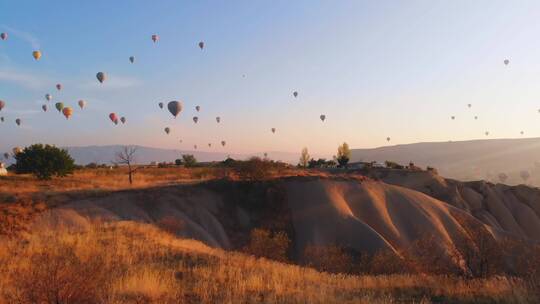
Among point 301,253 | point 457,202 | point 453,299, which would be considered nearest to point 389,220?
point 301,253

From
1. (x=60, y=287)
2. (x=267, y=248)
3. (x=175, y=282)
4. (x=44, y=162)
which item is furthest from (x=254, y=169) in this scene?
(x=60, y=287)

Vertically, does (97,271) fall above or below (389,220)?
above

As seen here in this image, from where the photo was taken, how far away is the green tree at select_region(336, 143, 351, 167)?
313 feet

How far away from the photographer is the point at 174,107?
209ft

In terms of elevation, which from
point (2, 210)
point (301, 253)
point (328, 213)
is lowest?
point (301, 253)

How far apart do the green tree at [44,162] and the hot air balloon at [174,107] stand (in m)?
15.6

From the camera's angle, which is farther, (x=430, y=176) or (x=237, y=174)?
(x=430, y=176)

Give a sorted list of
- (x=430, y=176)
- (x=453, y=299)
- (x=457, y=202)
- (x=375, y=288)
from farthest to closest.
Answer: (x=430, y=176)
(x=457, y=202)
(x=375, y=288)
(x=453, y=299)

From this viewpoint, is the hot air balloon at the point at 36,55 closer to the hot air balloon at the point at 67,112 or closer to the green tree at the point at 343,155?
the hot air balloon at the point at 67,112

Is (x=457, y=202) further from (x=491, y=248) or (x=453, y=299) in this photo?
(x=453, y=299)

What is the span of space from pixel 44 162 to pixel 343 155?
6386 cm

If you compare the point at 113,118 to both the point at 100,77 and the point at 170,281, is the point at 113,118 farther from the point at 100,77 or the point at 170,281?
the point at 170,281

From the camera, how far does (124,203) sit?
127 feet

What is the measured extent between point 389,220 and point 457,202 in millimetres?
23749
